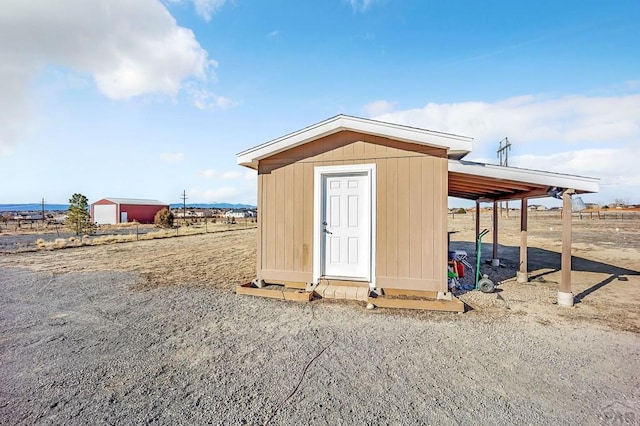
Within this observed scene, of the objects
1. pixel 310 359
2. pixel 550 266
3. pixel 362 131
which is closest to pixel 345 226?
pixel 362 131

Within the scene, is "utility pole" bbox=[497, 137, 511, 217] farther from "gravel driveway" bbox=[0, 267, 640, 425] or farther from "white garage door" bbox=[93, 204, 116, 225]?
"white garage door" bbox=[93, 204, 116, 225]

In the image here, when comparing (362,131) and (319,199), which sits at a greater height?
(362,131)

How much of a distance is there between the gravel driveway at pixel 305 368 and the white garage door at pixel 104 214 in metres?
34.3

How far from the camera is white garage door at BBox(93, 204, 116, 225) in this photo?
32625 millimetres

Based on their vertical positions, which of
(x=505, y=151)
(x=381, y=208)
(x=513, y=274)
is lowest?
(x=513, y=274)

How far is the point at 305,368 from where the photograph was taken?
2664mm

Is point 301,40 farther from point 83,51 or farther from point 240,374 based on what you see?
point 240,374

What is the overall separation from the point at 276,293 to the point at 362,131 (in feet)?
10.4

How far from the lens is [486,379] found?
97.8 inches

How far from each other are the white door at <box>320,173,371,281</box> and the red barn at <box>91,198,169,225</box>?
35.4 metres

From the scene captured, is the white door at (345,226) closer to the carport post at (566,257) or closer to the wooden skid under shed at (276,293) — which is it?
the wooden skid under shed at (276,293)

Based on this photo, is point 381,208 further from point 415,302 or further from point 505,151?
point 505,151

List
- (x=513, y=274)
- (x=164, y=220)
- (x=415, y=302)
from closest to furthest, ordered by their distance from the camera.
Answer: (x=415, y=302) < (x=513, y=274) < (x=164, y=220)

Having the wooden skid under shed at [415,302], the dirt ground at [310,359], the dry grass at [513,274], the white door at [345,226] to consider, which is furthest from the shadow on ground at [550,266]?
the white door at [345,226]
